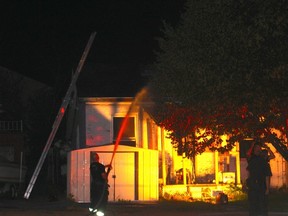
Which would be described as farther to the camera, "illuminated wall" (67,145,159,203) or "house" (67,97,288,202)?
"house" (67,97,288,202)

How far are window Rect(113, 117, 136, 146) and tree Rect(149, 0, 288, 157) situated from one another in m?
6.08

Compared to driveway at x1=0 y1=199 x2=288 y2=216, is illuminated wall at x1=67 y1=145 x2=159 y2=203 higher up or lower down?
higher up

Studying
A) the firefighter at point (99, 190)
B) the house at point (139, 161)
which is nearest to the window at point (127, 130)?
the house at point (139, 161)

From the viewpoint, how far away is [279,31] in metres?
16.0

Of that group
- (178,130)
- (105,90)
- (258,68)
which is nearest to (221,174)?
(178,130)

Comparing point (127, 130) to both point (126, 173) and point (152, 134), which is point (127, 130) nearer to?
point (152, 134)

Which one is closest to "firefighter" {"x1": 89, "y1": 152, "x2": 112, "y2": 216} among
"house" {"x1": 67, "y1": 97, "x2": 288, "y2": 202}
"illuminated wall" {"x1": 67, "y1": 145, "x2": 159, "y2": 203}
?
"house" {"x1": 67, "y1": 97, "x2": 288, "y2": 202}

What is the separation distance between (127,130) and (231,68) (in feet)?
38.3

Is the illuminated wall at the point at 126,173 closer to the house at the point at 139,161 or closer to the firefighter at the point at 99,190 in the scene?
the house at the point at 139,161

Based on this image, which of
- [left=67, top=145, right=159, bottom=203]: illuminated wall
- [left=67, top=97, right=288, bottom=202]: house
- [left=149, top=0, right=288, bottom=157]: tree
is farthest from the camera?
[left=67, top=97, right=288, bottom=202]: house

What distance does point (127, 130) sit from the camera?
2794cm

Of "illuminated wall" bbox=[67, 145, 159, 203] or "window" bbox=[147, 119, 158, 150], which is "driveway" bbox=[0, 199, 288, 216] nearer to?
"illuminated wall" bbox=[67, 145, 159, 203]

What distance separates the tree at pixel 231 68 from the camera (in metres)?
16.3

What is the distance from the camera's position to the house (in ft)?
80.5
